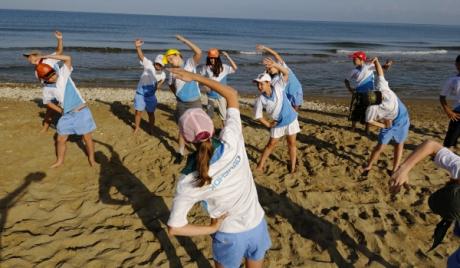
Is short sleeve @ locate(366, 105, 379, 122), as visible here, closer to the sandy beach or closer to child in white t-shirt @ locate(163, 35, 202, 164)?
the sandy beach

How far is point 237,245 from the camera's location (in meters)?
2.50

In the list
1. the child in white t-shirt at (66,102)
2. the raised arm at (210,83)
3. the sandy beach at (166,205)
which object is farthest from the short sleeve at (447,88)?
the child in white t-shirt at (66,102)

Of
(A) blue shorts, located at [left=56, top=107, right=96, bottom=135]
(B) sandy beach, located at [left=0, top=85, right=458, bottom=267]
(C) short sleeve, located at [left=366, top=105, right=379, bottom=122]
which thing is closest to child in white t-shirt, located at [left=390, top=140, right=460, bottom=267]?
(B) sandy beach, located at [left=0, top=85, right=458, bottom=267]

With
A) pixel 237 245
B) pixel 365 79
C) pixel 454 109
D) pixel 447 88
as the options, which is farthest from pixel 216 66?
pixel 237 245

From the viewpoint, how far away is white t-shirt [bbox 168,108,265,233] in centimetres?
215

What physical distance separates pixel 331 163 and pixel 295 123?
3.98 feet

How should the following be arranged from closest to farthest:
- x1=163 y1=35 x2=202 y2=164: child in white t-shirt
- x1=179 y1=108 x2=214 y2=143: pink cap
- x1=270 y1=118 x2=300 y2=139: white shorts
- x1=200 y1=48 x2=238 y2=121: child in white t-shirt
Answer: x1=179 y1=108 x2=214 y2=143: pink cap → x1=270 y1=118 x2=300 y2=139: white shorts → x1=163 y1=35 x2=202 y2=164: child in white t-shirt → x1=200 y1=48 x2=238 y2=121: child in white t-shirt

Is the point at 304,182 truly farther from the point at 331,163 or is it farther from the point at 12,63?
the point at 12,63

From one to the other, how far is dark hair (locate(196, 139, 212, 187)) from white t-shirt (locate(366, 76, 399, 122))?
381 centimetres

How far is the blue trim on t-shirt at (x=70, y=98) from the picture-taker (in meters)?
5.35

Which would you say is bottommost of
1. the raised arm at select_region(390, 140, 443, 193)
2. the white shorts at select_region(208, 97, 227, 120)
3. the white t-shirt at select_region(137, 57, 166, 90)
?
the white shorts at select_region(208, 97, 227, 120)

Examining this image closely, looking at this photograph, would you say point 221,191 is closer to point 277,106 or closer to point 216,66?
point 277,106

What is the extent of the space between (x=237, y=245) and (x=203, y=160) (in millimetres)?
775

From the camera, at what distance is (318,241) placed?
4.17 meters
